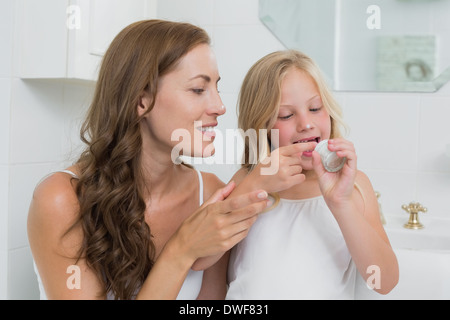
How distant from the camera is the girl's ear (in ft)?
3.20

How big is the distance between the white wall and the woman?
280 millimetres

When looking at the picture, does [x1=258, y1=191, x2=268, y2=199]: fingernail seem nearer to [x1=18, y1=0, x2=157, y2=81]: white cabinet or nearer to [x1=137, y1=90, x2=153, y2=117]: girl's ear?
[x1=137, y1=90, x2=153, y2=117]: girl's ear

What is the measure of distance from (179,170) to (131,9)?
0.64 m

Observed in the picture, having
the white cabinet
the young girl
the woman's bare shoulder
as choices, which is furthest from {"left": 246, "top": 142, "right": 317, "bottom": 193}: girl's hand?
the white cabinet

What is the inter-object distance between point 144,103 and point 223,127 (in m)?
0.71

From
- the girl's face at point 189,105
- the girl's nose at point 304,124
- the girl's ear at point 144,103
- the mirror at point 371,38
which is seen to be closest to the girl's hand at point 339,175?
the girl's nose at point 304,124

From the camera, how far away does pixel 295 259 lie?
1005mm

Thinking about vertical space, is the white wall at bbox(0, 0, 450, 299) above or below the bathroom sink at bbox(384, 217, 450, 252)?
above

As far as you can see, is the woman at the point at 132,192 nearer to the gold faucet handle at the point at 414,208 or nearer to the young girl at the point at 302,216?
the young girl at the point at 302,216

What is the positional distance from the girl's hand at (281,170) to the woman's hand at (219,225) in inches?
1.5

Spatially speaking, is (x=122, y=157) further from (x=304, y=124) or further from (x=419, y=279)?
(x=419, y=279)

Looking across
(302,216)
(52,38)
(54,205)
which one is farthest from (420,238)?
(52,38)

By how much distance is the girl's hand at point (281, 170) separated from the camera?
2.91 ft

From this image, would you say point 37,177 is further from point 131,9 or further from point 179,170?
point 131,9
